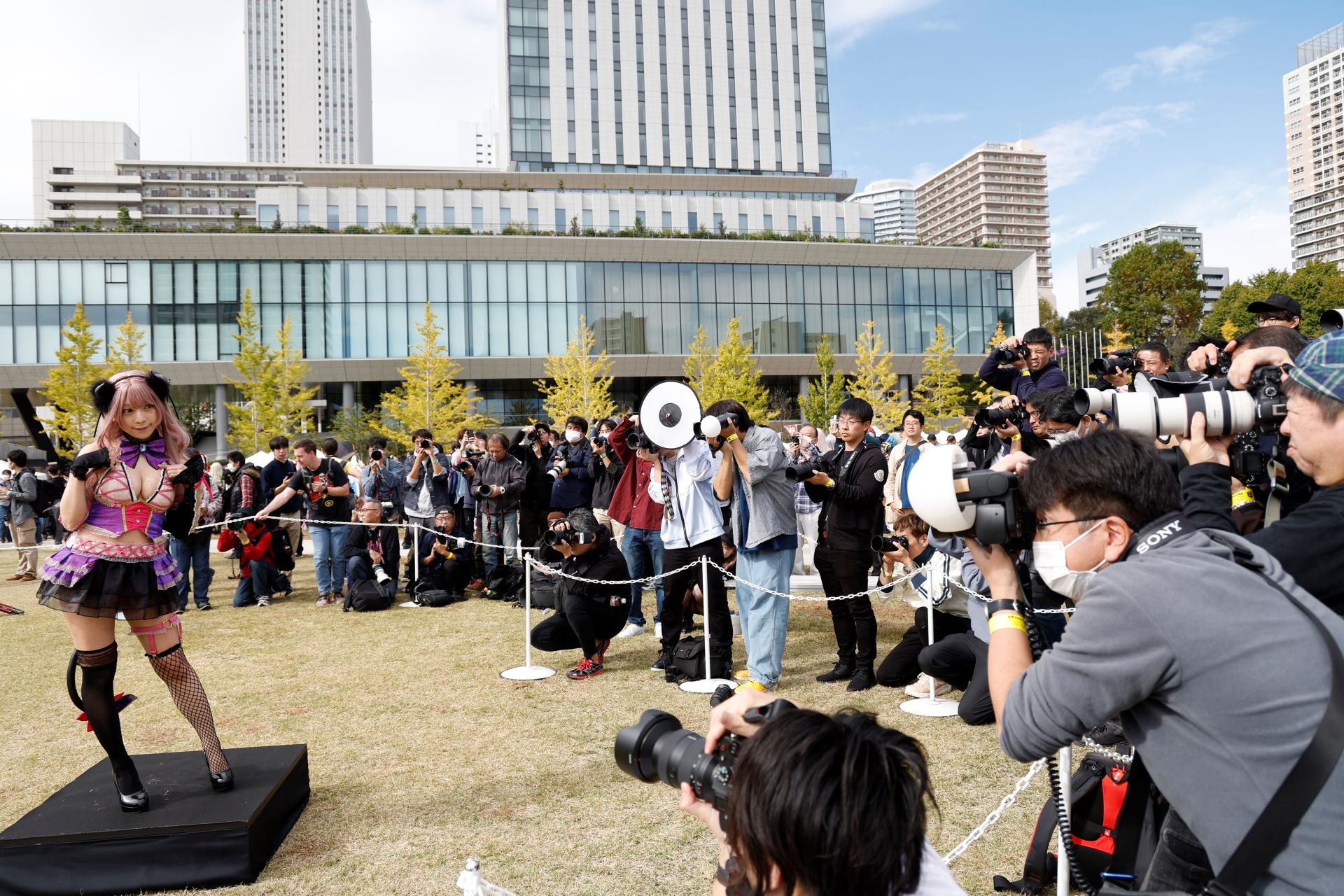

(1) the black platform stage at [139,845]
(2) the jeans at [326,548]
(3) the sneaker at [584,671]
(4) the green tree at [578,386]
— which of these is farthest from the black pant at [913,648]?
(4) the green tree at [578,386]

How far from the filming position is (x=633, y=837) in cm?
369

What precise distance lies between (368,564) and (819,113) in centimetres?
7124

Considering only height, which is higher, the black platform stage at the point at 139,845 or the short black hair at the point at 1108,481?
the short black hair at the point at 1108,481

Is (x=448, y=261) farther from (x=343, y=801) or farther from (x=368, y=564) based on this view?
(x=343, y=801)

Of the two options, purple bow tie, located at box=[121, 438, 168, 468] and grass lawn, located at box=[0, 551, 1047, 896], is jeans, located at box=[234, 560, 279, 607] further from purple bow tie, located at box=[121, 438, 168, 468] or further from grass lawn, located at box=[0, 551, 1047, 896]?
purple bow tie, located at box=[121, 438, 168, 468]

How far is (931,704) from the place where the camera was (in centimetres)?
538

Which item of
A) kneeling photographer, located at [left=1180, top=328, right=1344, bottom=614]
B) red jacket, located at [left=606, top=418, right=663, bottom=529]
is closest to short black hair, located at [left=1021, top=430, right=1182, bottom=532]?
kneeling photographer, located at [left=1180, top=328, right=1344, bottom=614]

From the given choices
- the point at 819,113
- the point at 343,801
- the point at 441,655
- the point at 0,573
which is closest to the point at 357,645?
the point at 441,655

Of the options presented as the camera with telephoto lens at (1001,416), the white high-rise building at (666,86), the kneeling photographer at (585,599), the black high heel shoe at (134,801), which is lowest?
the black high heel shoe at (134,801)

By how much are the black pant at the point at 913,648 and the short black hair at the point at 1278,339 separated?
3.00 m

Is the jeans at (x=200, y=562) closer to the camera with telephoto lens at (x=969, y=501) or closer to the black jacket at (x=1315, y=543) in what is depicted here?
the camera with telephoto lens at (x=969, y=501)

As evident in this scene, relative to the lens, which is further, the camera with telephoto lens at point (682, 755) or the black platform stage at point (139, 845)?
the black platform stage at point (139, 845)

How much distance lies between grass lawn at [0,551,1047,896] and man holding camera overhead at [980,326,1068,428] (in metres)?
2.30

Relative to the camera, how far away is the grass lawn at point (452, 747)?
3469 millimetres
